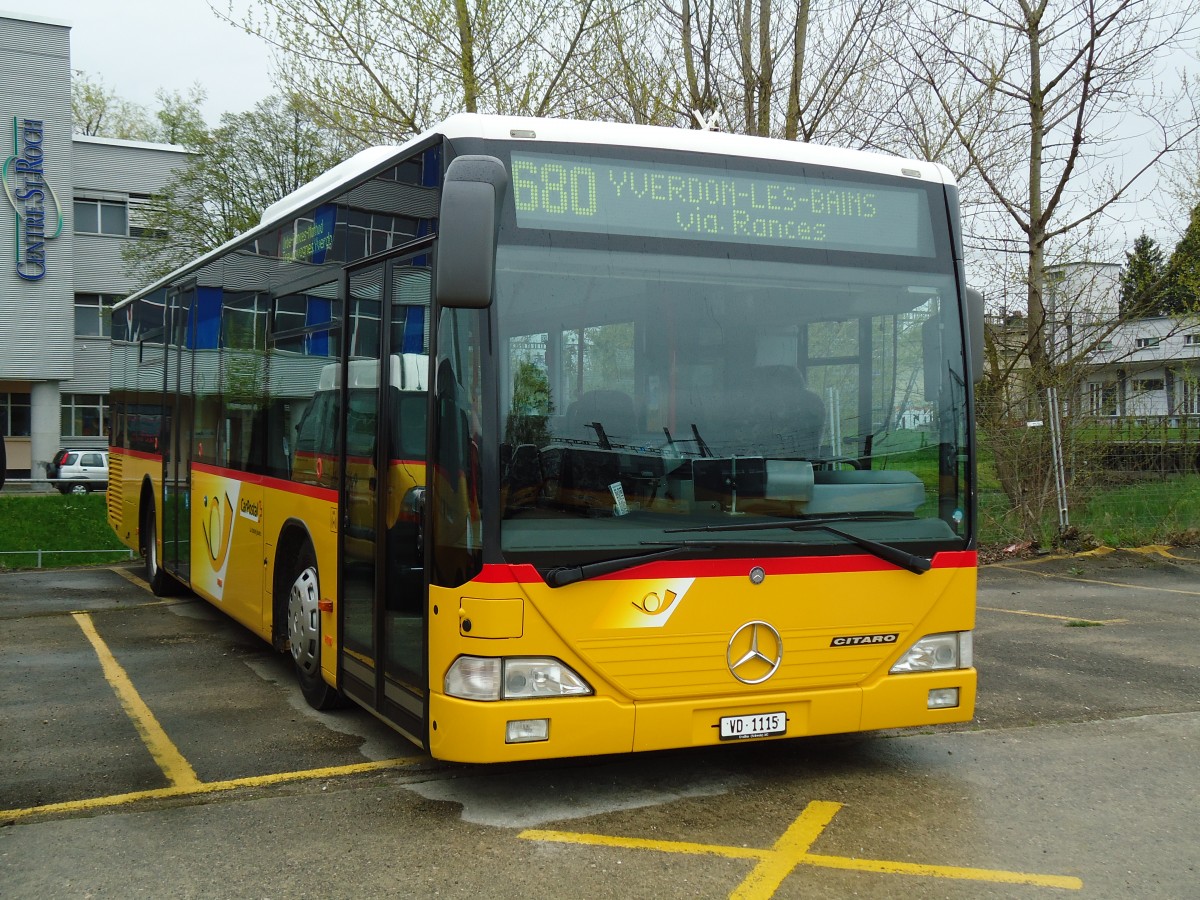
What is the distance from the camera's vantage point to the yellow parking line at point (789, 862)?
4.62 m

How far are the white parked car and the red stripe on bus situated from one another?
3628 centimetres

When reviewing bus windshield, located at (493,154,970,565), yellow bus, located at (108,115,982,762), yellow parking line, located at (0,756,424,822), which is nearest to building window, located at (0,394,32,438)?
yellow bus, located at (108,115,982,762)

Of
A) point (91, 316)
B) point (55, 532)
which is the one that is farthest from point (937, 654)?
point (91, 316)

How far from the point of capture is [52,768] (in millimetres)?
6152

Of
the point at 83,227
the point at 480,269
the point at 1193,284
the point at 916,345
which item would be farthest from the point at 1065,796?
the point at 83,227

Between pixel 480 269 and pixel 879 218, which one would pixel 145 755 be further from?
pixel 879 218

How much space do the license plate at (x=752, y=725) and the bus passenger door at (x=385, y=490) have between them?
4.36 feet

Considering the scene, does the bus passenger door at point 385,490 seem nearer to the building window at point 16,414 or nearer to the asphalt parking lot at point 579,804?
the asphalt parking lot at point 579,804

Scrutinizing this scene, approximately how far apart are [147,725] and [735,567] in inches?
145

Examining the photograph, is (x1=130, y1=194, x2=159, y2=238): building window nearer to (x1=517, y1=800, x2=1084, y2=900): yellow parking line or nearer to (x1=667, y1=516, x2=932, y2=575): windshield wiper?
(x1=667, y1=516, x2=932, y2=575): windshield wiper

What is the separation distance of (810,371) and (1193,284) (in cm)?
1510

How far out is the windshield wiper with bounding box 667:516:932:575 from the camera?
5.43 meters

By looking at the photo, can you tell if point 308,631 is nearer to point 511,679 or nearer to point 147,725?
point 147,725

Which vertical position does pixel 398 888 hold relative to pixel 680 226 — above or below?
below
